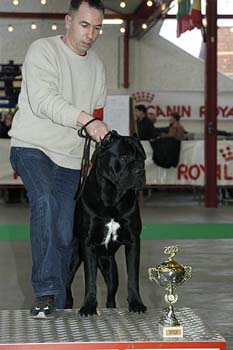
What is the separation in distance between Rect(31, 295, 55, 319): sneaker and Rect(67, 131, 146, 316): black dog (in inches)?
4.6

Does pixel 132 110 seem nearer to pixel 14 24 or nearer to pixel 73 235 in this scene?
pixel 14 24

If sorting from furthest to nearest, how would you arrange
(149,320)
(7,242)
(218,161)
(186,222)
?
(218,161) < (186,222) < (7,242) < (149,320)

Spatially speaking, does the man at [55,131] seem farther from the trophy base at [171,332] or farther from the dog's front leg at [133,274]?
the trophy base at [171,332]

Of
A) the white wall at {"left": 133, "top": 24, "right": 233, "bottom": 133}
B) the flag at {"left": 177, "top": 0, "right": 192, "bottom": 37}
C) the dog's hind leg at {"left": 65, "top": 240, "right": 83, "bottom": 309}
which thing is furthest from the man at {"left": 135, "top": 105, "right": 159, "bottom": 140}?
the dog's hind leg at {"left": 65, "top": 240, "right": 83, "bottom": 309}

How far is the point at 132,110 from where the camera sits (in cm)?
1118

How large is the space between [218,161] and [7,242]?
494 cm

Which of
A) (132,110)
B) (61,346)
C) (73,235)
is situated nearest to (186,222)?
(132,110)

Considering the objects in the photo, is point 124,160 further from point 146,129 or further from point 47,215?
point 146,129

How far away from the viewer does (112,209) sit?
343cm

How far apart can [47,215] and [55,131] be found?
0.37 meters

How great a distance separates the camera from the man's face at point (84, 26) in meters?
3.48

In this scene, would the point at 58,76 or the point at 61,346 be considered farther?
the point at 58,76

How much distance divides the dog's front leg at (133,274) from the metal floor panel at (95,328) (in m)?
0.04

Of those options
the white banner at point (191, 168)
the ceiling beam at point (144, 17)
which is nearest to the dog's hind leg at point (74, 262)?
the white banner at point (191, 168)
